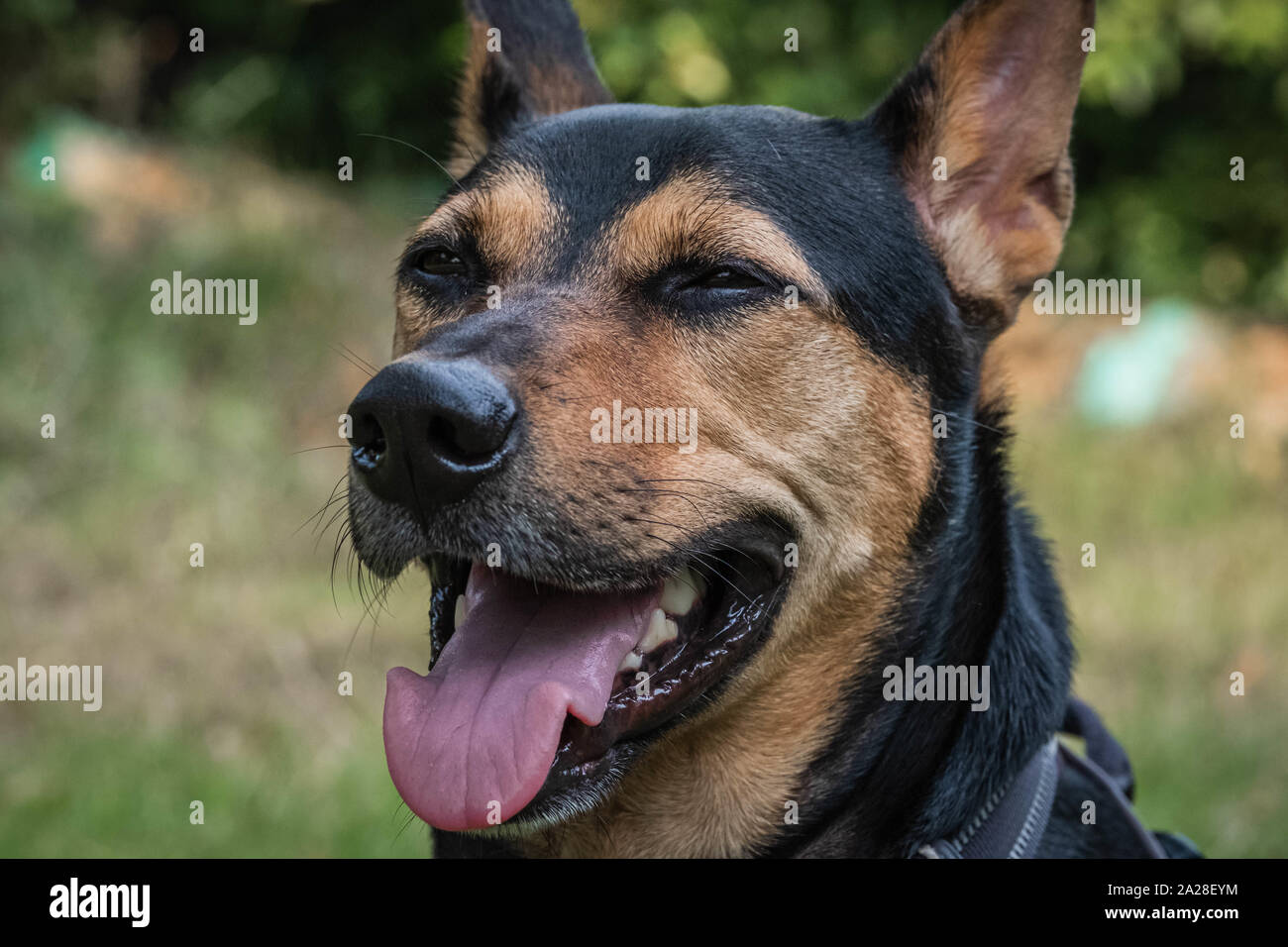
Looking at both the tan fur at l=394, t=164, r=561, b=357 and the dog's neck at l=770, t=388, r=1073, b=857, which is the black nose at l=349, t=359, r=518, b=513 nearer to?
the tan fur at l=394, t=164, r=561, b=357

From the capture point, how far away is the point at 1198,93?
10.6 m

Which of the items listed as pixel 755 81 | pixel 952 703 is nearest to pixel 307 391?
pixel 755 81

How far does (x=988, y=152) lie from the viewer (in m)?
3.47

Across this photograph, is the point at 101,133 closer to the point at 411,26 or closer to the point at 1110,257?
the point at 411,26

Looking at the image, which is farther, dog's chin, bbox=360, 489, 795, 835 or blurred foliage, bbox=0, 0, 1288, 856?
blurred foliage, bbox=0, 0, 1288, 856

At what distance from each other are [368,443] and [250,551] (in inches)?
199

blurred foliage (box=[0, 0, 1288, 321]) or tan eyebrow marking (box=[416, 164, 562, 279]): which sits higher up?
blurred foliage (box=[0, 0, 1288, 321])

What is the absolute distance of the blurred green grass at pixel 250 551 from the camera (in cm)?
538

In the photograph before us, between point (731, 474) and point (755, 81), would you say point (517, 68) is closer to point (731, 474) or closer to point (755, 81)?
point (731, 474)

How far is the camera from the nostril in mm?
2637

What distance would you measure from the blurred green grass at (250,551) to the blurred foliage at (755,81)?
1.02 m

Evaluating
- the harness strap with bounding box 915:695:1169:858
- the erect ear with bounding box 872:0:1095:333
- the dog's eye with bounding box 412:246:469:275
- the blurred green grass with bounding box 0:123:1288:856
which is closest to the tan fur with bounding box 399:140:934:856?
the dog's eye with bounding box 412:246:469:275

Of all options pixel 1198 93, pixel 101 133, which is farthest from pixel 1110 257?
pixel 101 133
